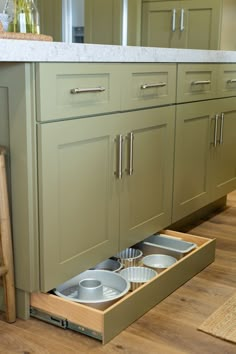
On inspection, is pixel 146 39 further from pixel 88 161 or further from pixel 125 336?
pixel 125 336

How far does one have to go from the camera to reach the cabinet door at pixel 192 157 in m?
2.48

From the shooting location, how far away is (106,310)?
167cm

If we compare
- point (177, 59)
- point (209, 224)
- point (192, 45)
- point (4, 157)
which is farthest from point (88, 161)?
point (192, 45)

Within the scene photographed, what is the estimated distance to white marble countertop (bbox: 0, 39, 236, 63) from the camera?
1.50 metres

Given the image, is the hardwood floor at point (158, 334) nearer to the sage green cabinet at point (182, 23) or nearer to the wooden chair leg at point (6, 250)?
the wooden chair leg at point (6, 250)

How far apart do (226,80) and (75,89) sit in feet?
4.58

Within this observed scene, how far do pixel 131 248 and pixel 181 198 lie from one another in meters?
0.40

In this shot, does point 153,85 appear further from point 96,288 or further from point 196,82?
point 96,288

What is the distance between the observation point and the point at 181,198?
257 cm

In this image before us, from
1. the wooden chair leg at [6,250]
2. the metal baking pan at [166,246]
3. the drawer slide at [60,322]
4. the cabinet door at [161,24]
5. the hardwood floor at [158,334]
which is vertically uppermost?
the cabinet door at [161,24]

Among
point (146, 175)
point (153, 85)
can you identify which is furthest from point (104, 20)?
point (146, 175)

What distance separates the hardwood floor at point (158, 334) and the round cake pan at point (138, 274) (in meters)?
0.12

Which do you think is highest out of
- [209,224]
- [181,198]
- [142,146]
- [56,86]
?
[56,86]

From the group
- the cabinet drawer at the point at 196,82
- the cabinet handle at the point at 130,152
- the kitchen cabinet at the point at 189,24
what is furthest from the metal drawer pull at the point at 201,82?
the kitchen cabinet at the point at 189,24
